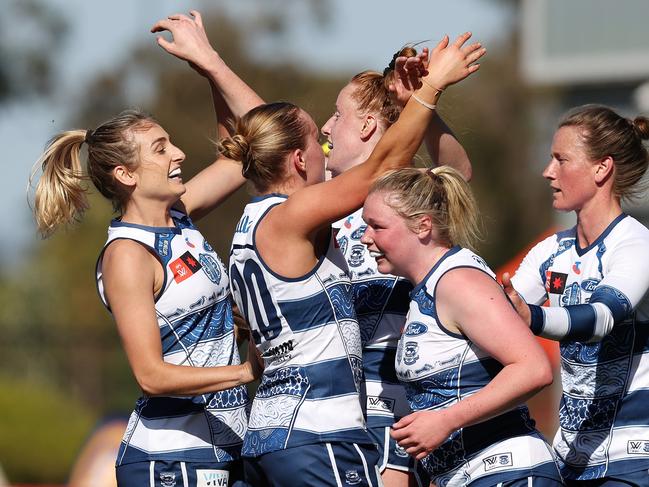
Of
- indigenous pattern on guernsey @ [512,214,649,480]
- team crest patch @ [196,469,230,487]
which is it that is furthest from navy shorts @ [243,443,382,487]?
indigenous pattern on guernsey @ [512,214,649,480]

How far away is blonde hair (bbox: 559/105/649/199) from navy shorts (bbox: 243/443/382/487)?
57.7 inches

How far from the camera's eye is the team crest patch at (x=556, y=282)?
4.32m

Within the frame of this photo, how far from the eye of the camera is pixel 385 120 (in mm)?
4691

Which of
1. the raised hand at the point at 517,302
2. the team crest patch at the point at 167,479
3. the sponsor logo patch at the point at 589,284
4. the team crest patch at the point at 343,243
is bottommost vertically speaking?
the team crest patch at the point at 167,479

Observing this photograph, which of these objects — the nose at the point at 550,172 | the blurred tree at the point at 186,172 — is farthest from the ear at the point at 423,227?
the blurred tree at the point at 186,172

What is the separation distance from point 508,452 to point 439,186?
3.16ft

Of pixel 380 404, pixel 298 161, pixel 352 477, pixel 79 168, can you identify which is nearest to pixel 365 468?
pixel 352 477

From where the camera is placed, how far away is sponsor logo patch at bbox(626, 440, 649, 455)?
4086 millimetres

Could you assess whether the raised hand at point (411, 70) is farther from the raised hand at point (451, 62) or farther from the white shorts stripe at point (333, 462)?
the white shorts stripe at point (333, 462)

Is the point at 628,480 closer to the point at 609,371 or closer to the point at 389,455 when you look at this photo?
the point at 609,371

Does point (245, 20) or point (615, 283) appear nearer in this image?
point (615, 283)

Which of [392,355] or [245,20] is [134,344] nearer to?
[392,355]

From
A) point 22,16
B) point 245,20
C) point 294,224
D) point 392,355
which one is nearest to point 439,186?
point 294,224

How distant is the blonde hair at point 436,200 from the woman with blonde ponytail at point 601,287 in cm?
47
